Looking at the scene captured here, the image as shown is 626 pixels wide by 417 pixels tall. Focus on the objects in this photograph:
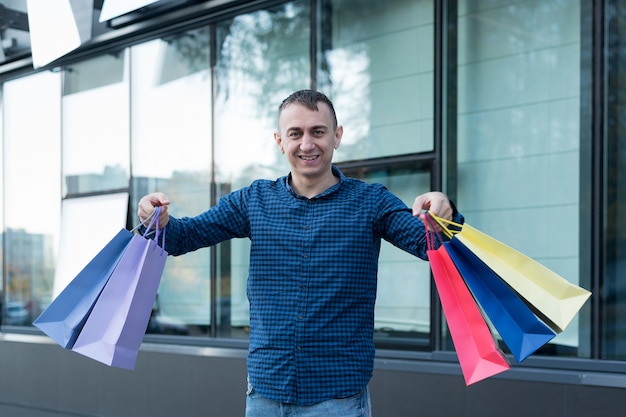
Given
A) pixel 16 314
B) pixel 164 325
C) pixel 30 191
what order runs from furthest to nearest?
1. pixel 16 314
2. pixel 30 191
3. pixel 164 325

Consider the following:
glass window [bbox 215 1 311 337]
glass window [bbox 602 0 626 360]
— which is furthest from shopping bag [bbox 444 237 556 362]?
glass window [bbox 215 1 311 337]

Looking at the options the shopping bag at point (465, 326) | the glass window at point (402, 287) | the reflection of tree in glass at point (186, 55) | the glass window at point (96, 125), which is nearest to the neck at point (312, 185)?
the shopping bag at point (465, 326)

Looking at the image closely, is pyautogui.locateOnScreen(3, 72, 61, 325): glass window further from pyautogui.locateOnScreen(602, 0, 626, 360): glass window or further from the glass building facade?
pyautogui.locateOnScreen(602, 0, 626, 360): glass window

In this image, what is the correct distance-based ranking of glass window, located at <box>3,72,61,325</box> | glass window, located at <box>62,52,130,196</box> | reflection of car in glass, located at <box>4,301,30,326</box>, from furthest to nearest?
reflection of car in glass, located at <box>4,301,30,326</box> < glass window, located at <box>3,72,61,325</box> < glass window, located at <box>62,52,130,196</box>

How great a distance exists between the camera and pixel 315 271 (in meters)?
2.65

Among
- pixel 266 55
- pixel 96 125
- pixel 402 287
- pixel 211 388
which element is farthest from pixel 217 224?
pixel 96 125

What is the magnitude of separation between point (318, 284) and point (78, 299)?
0.85 meters

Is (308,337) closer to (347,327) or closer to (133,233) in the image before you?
(347,327)

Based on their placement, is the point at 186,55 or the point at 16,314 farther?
the point at 16,314

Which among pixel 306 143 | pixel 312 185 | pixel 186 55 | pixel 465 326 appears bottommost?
pixel 465 326

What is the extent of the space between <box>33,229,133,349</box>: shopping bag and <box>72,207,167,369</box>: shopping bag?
0.09 feet

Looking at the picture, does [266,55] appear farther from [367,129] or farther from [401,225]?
[401,225]

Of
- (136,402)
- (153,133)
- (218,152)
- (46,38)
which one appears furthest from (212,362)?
(46,38)

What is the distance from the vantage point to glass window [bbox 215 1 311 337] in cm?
657
